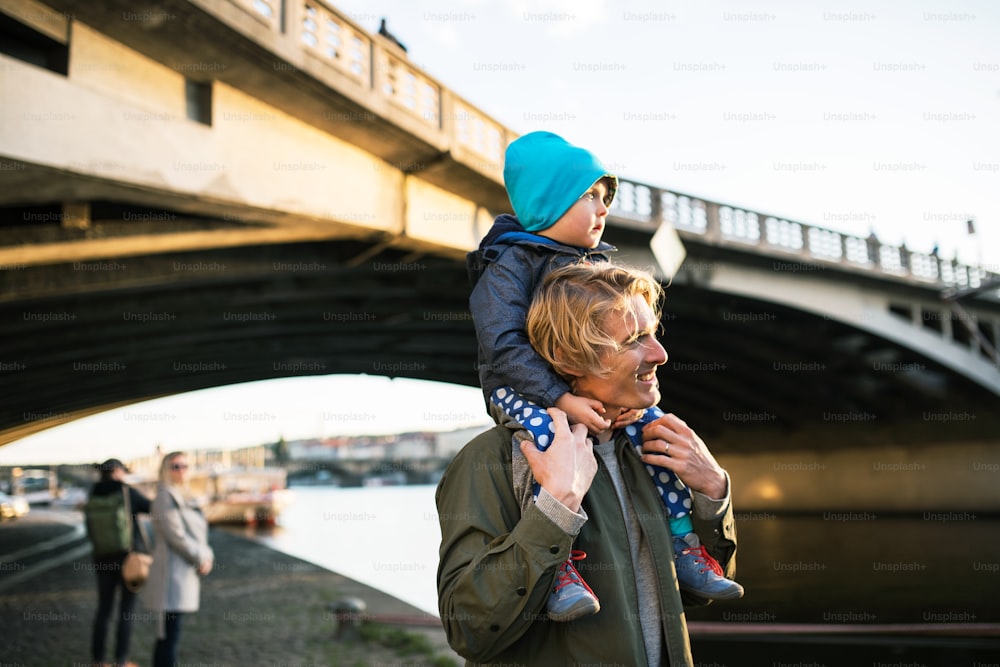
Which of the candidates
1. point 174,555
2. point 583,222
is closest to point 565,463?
point 583,222

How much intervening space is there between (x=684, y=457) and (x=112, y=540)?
7.76 m

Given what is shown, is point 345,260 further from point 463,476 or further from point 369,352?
point 369,352

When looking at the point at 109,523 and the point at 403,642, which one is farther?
the point at 403,642

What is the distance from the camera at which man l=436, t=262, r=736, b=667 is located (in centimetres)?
179

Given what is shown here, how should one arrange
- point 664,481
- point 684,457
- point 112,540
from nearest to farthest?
point 684,457, point 664,481, point 112,540

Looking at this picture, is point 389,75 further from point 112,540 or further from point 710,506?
point 710,506

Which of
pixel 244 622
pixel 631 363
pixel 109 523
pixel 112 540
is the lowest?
pixel 244 622

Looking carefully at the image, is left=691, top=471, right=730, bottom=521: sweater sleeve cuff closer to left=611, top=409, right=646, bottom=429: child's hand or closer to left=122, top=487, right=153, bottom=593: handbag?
left=611, top=409, right=646, bottom=429: child's hand

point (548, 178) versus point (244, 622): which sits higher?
point (548, 178)

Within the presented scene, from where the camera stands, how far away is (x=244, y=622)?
33.6 ft

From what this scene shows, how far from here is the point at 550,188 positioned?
2.63 meters

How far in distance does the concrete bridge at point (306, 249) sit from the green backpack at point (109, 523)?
10.2 feet

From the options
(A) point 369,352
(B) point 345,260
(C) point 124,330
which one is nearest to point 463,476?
(B) point 345,260

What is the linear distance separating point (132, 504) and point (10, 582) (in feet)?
30.2
